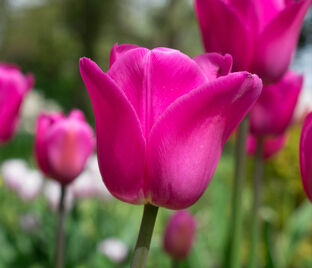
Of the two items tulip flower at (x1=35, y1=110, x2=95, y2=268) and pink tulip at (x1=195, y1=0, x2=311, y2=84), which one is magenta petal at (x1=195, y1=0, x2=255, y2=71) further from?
tulip flower at (x1=35, y1=110, x2=95, y2=268)

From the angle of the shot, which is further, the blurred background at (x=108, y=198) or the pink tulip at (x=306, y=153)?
the blurred background at (x=108, y=198)

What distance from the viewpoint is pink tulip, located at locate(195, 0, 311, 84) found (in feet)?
2.12

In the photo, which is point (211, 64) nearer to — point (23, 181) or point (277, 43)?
point (277, 43)

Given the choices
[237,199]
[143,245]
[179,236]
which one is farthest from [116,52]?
[179,236]

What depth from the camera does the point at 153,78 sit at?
44cm

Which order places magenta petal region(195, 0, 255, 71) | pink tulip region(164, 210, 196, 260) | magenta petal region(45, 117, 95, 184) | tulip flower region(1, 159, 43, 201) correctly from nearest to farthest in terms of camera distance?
1. magenta petal region(195, 0, 255, 71)
2. magenta petal region(45, 117, 95, 184)
3. pink tulip region(164, 210, 196, 260)
4. tulip flower region(1, 159, 43, 201)

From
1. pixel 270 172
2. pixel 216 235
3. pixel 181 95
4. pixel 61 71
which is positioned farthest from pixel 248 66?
pixel 61 71

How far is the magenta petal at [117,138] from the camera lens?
1.37ft

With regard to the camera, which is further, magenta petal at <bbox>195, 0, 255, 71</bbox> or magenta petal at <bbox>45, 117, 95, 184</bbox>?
magenta petal at <bbox>45, 117, 95, 184</bbox>

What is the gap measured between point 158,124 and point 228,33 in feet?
0.91

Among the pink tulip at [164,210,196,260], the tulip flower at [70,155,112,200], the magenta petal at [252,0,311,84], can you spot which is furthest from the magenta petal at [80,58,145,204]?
the tulip flower at [70,155,112,200]

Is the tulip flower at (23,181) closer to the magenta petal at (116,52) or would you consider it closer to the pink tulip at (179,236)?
the pink tulip at (179,236)

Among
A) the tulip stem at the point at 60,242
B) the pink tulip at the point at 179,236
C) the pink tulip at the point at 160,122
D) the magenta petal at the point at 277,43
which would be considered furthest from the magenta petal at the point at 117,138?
the pink tulip at the point at 179,236

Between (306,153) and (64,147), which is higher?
(306,153)
